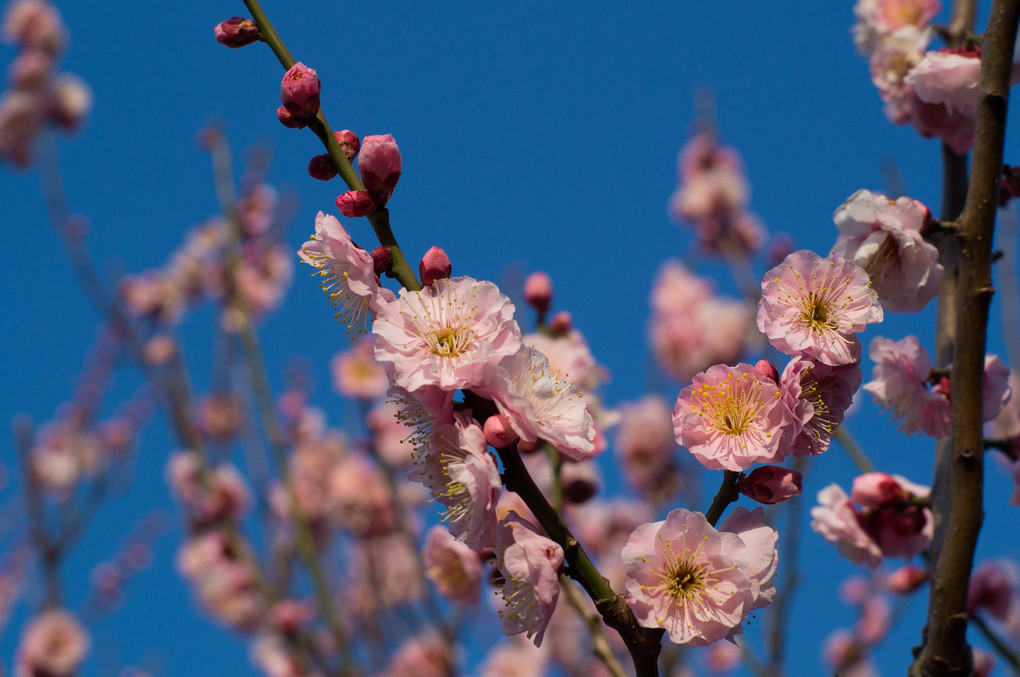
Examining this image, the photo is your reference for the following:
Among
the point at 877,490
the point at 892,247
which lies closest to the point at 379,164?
the point at 892,247

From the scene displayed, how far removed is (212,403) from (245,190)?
1665 mm

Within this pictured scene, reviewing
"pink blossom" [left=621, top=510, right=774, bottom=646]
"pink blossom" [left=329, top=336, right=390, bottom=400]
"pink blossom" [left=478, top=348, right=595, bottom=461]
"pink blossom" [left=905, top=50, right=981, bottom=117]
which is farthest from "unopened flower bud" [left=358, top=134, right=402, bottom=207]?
"pink blossom" [left=329, top=336, right=390, bottom=400]

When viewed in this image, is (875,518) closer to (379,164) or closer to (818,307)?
(818,307)

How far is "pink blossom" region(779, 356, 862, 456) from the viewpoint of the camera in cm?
117

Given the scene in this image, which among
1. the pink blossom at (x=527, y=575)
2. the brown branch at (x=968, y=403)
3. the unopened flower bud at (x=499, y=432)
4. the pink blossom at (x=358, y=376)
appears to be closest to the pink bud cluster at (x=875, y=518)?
the brown branch at (x=968, y=403)

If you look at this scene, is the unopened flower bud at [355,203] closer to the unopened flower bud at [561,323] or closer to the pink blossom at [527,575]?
the pink blossom at [527,575]

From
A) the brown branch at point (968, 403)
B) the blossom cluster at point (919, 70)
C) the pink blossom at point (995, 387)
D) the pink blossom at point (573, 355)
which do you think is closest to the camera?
the brown branch at point (968, 403)

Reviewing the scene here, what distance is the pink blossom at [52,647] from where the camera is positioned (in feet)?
19.2

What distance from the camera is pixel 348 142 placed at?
52.0 inches

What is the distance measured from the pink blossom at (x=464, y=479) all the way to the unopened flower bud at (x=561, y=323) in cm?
112

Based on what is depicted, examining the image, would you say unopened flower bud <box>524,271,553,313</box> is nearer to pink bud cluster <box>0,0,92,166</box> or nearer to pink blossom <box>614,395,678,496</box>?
pink blossom <box>614,395,678,496</box>

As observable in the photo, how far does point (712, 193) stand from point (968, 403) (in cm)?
590

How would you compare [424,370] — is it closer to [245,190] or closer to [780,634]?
[780,634]

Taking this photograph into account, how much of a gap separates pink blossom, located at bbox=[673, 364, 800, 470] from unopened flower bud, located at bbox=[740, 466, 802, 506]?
0.08ft
